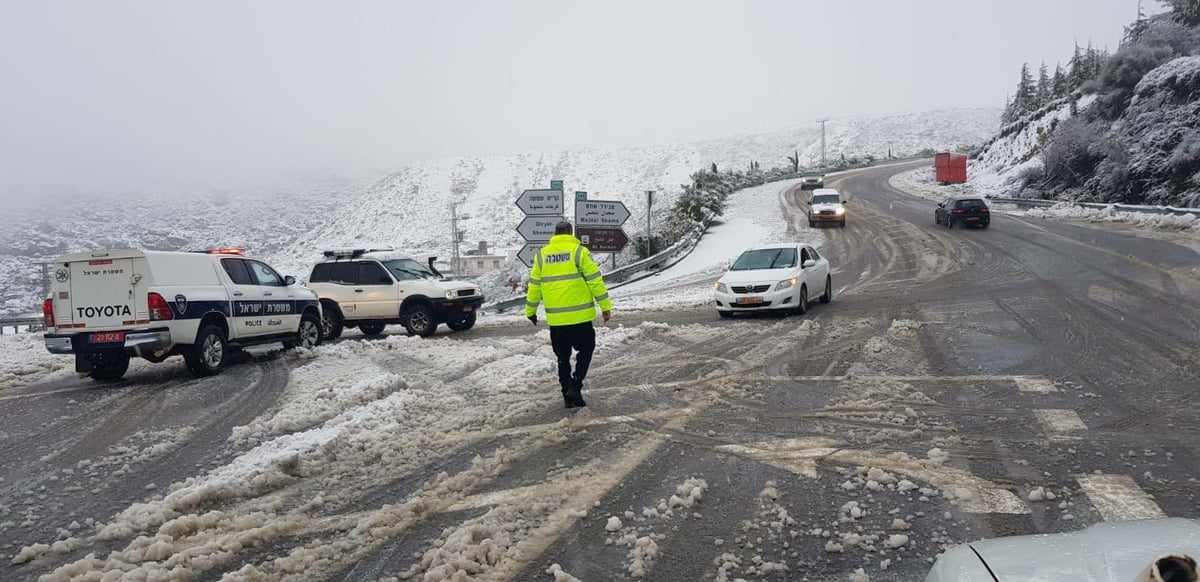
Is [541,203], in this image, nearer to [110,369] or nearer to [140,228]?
[110,369]

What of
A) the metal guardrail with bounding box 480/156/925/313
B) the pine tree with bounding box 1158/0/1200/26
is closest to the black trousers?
the metal guardrail with bounding box 480/156/925/313

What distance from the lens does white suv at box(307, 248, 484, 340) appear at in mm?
15359

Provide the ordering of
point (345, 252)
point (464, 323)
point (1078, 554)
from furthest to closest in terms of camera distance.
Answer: point (464, 323) < point (345, 252) < point (1078, 554)

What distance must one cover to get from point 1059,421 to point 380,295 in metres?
12.5

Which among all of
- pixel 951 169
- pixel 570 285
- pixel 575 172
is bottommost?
pixel 570 285

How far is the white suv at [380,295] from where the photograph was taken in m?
15.4

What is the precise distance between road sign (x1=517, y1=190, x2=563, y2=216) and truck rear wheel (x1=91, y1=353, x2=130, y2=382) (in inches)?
398

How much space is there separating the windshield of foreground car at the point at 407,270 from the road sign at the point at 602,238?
6.49m

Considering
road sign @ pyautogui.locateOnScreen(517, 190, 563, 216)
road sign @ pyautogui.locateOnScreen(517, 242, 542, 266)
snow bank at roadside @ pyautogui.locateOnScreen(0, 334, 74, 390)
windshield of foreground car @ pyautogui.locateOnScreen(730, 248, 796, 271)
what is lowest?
snow bank at roadside @ pyautogui.locateOnScreen(0, 334, 74, 390)

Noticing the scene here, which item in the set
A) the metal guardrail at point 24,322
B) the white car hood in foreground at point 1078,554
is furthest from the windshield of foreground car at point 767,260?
the metal guardrail at point 24,322

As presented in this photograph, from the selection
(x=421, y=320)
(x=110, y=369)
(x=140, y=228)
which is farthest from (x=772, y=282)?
(x=140, y=228)

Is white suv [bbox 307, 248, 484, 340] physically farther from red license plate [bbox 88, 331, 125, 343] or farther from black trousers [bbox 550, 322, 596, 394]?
black trousers [bbox 550, 322, 596, 394]

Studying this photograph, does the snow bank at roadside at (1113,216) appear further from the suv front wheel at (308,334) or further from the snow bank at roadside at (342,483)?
the suv front wheel at (308,334)

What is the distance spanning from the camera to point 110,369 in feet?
35.1
